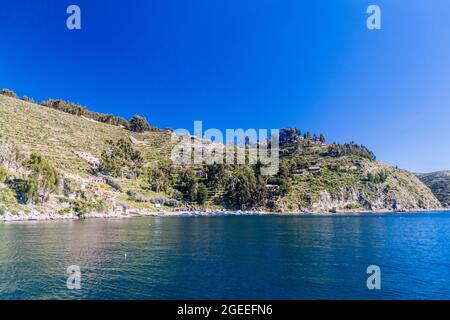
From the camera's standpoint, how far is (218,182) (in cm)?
19200

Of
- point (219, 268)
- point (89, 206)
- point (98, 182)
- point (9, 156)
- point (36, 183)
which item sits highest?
point (9, 156)

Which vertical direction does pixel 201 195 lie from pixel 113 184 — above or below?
below

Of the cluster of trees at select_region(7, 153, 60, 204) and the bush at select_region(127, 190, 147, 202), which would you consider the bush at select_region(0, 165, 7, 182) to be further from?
the bush at select_region(127, 190, 147, 202)

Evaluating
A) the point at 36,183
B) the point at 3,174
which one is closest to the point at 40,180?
the point at 36,183

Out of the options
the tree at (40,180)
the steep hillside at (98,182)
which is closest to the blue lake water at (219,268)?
the tree at (40,180)

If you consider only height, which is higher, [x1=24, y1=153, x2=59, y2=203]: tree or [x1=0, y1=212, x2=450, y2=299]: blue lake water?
[x1=24, y1=153, x2=59, y2=203]: tree

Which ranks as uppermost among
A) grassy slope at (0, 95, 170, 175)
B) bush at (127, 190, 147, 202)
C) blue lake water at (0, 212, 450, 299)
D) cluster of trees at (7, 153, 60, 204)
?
grassy slope at (0, 95, 170, 175)

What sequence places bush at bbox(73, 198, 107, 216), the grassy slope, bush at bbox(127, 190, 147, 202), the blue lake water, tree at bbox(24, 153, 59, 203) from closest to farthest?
the blue lake water < tree at bbox(24, 153, 59, 203) < bush at bbox(73, 198, 107, 216) < the grassy slope < bush at bbox(127, 190, 147, 202)

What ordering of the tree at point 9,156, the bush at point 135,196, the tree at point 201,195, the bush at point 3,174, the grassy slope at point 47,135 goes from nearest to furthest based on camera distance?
the bush at point 3,174 < the tree at point 9,156 < the grassy slope at point 47,135 < the bush at point 135,196 < the tree at point 201,195

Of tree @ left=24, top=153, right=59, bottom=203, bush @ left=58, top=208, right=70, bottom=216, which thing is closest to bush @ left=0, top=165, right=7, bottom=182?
tree @ left=24, top=153, right=59, bottom=203

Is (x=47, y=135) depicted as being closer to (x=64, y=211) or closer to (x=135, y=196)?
(x=135, y=196)

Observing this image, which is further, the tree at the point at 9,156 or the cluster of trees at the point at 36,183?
the tree at the point at 9,156

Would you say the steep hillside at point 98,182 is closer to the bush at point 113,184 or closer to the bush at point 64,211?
the bush at point 64,211
